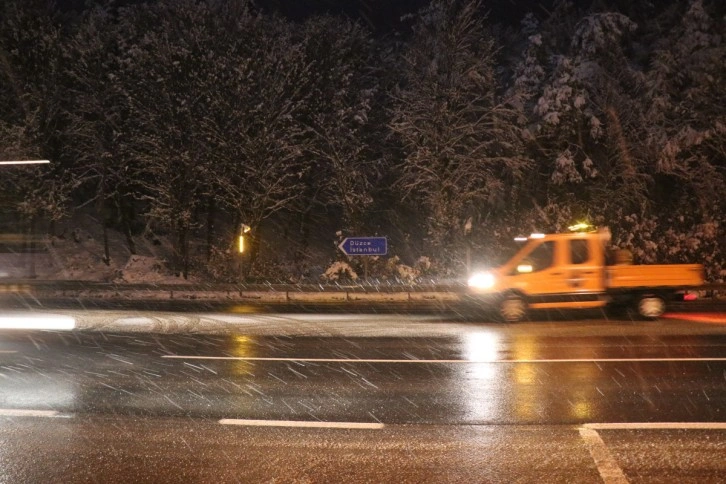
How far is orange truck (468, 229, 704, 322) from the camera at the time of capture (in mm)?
15625

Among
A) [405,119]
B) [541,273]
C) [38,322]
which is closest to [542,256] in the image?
[541,273]

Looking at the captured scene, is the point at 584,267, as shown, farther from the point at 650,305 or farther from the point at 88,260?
the point at 88,260

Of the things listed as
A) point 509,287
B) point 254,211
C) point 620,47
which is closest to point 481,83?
point 620,47

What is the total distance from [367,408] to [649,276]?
1020 cm

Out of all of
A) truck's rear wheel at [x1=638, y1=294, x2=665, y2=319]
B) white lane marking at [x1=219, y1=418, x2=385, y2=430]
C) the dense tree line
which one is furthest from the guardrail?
white lane marking at [x1=219, y1=418, x2=385, y2=430]

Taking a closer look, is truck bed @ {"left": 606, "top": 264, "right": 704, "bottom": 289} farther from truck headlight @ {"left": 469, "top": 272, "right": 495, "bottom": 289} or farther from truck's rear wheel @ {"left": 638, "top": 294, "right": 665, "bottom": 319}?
truck headlight @ {"left": 469, "top": 272, "right": 495, "bottom": 289}

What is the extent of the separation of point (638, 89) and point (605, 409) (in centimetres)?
2687

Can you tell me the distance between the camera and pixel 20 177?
110ft

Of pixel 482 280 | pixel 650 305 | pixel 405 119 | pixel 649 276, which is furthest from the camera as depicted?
pixel 405 119

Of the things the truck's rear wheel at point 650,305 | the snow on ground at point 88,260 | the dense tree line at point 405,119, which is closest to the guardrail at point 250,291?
the snow on ground at point 88,260

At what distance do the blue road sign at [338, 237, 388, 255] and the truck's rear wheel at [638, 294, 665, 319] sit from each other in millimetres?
12794

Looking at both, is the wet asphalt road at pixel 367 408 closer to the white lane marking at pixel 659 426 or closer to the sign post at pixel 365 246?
the white lane marking at pixel 659 426

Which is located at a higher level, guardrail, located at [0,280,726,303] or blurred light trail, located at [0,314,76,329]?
guardrail, located at [0,280,726,303]

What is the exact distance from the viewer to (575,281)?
51.2ft
